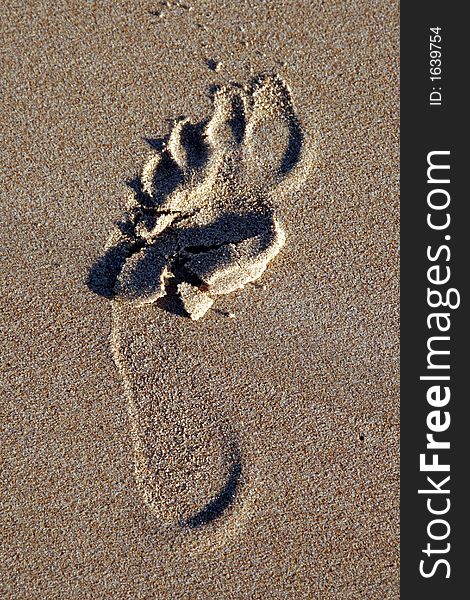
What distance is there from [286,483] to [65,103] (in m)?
1.66

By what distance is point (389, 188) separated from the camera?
97.0 inches

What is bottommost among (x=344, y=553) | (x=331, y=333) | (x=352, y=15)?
(x=344, y=553)

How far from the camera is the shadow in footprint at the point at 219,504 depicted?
7.64 ft

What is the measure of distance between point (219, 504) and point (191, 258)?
0.91 metres

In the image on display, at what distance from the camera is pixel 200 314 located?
236 centimetres

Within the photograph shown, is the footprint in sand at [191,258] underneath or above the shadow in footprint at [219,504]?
above

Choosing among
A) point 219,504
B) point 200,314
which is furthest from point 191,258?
point 219,504

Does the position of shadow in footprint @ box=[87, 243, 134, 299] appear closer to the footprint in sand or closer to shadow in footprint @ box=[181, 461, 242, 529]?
the footprint in sand

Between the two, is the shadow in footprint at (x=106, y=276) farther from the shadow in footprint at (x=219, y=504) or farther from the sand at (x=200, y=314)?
the shadow in footprint at (x=219, y=504)

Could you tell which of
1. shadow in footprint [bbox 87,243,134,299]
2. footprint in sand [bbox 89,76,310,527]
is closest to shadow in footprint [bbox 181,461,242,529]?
footprint in sand [bbox 89,76,310,527]

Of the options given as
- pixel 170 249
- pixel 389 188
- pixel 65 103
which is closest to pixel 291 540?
pixel 170 249

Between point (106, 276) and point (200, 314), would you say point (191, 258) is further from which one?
point (106, 276)

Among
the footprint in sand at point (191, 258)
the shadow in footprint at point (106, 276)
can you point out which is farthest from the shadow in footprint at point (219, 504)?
the shadow in footprint at point (106, 276)

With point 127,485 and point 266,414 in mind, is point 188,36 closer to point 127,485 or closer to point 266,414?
point 266,414
